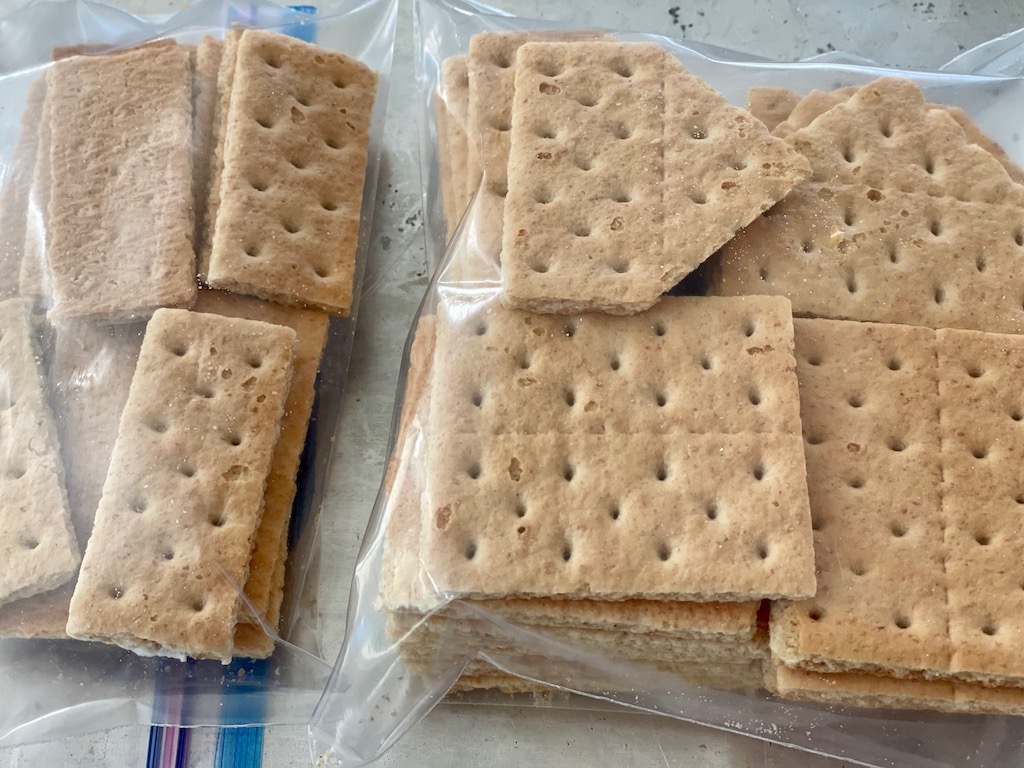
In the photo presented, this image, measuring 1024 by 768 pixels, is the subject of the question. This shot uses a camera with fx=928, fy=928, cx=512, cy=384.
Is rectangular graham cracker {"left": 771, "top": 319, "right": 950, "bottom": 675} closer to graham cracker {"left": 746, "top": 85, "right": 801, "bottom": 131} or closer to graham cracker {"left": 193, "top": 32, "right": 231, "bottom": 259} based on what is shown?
graham cracker {"left": 746, "top": 85, "right": 801, "bottom": 131}

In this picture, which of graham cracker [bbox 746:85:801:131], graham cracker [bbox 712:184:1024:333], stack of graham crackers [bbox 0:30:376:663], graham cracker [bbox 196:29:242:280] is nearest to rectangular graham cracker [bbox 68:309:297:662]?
stack of graham crackers [bbox 0:30:376:663]

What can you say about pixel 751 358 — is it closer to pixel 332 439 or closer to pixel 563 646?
pixel 563 646

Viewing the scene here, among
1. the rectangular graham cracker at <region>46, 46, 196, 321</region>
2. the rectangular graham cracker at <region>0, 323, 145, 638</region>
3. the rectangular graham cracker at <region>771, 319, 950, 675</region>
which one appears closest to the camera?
the rectangular graham cracker at <region>771, 319, 950, 675</region>

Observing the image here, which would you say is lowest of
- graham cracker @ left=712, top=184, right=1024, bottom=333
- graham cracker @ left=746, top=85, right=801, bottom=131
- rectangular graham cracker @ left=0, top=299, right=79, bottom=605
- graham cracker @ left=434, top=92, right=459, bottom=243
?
rectangular graham cracker @ left=0, top=299, right=79, bottom=605

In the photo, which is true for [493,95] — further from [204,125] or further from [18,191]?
[18,191]

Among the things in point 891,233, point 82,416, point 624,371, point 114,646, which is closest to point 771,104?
point 891,233

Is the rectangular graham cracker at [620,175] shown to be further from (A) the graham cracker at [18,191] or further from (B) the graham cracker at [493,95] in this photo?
(A) the graham cracker at [18,191]

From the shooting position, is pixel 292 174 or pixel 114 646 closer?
pixel 114 646
